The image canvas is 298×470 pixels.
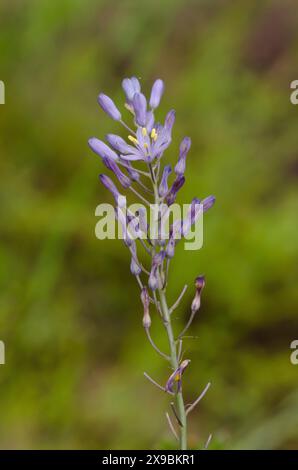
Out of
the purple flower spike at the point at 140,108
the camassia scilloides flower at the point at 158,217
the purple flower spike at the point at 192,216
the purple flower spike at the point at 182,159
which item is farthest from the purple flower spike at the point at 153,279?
the purple flower spike at the point at 140,108

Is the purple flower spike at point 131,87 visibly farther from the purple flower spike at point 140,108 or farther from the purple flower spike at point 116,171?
the purple flower spike at point 116,171

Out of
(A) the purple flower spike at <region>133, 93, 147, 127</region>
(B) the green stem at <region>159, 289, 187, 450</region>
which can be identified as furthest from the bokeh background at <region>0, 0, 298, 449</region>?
(A) the purple flower spike at <region>133, 93, 147, 127</region>

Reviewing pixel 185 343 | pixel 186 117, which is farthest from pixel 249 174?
pixel 185 343

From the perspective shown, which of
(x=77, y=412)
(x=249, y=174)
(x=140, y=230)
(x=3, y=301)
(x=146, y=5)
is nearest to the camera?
(x=140, y=230)

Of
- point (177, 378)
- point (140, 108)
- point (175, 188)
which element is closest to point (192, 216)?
point (175, 188)

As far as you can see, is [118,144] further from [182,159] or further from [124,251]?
→ [124,251]

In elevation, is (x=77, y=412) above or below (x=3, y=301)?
below

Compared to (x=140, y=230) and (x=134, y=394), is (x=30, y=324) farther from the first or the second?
(x=140, y=230)
